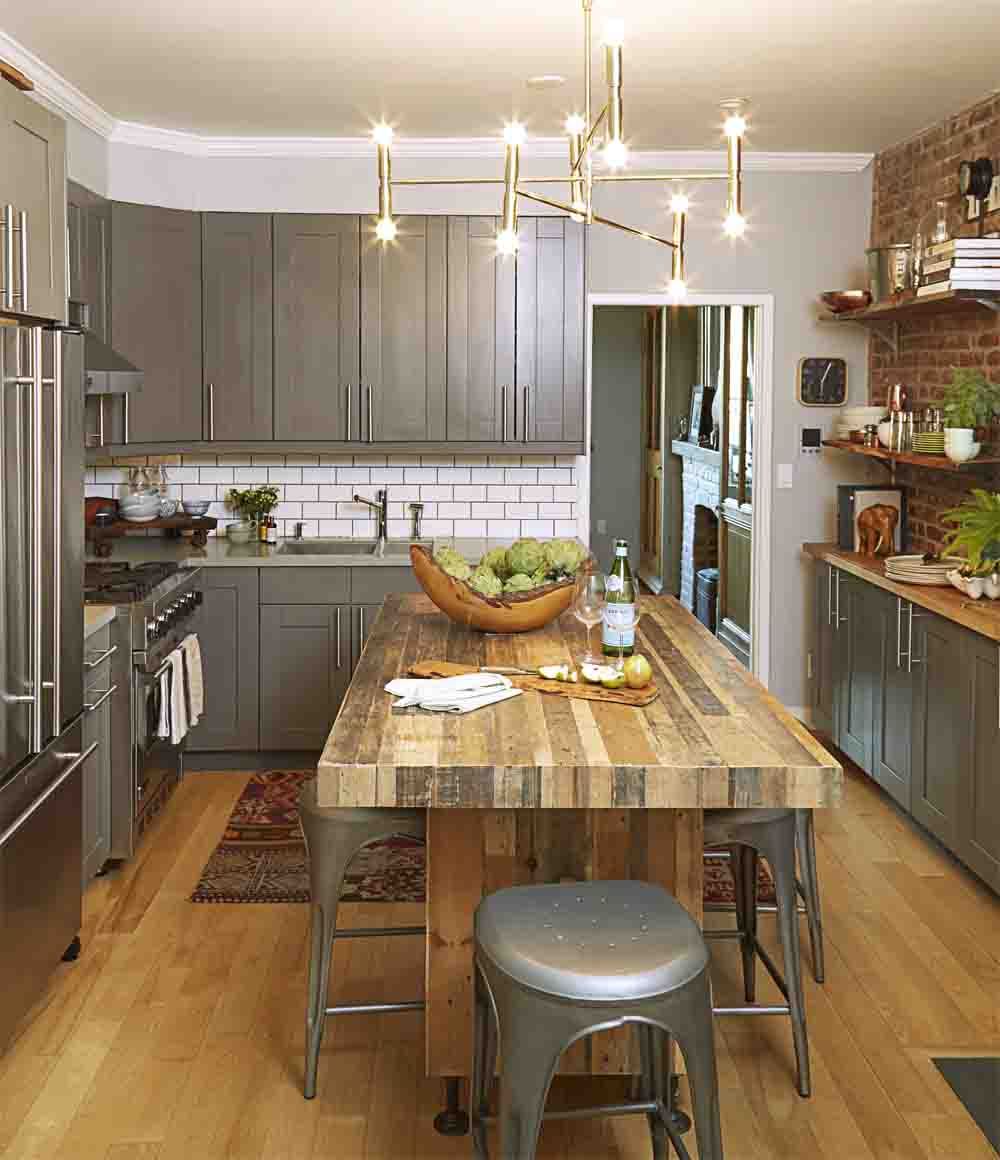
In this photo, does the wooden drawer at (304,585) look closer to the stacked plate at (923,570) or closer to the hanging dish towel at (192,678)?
the hanging dish towel at (192,678)

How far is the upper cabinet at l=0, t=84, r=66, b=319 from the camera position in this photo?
3.44 meters

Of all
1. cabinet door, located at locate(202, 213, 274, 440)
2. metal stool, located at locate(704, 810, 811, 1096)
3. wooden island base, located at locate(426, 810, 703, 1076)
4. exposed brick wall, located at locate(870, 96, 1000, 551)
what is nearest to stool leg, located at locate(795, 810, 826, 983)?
metal stool, located at locate(704, 810, 811, 1096)

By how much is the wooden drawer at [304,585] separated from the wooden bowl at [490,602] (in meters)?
2.04

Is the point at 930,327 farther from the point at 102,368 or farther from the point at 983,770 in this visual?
the point at 102,368

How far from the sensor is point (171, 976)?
4109mm

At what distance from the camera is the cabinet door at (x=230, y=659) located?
20.8ft

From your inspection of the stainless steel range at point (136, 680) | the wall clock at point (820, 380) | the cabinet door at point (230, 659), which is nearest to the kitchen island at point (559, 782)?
the stainless steel range at point (136, 680)

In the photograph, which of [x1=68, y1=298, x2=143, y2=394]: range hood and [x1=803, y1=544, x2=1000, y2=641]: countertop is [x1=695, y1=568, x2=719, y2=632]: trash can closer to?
[x1=803, y1=544, x2=1000, y2=641]: countertop

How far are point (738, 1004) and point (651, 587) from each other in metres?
7.55

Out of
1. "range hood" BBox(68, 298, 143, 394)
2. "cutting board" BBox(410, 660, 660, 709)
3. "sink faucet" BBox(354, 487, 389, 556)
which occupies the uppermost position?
"range hood" BBox(68, 298, 143, 394)

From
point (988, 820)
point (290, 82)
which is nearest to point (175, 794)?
point (290, 82)

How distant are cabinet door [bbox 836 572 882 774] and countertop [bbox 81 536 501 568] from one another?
1.66m

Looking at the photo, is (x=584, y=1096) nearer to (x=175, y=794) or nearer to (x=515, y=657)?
(x=515, y=657)

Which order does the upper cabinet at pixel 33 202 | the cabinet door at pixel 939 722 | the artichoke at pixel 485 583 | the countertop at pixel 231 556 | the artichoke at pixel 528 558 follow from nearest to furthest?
1. the upper cabinet at pixel 33 202
2. the artichoke at pixel 485 583
3. the artichoke at pixel 528 558
4. the cabinet door at pixel 939 722
5. the countertop at pixel 231 556
